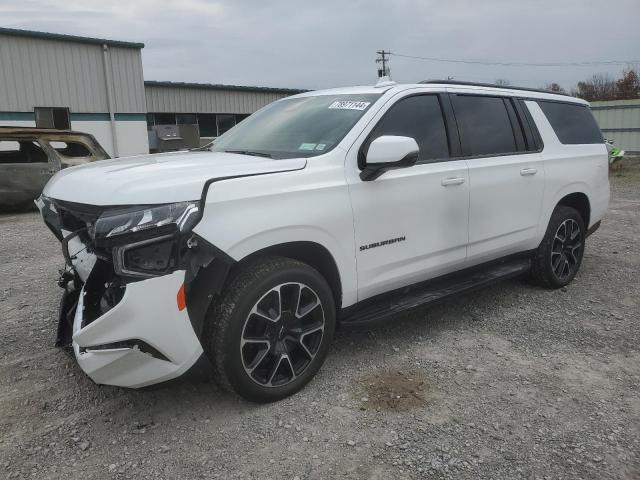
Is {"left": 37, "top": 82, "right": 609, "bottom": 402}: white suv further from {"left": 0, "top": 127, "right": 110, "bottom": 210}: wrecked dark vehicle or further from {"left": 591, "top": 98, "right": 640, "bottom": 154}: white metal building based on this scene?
{"left": 591, "top": 98, "right": 640, "bottom": 154}: white metal building

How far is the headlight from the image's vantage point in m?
2.39

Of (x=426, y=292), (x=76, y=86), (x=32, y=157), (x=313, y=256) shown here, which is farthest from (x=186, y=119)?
(x=313, y=256)

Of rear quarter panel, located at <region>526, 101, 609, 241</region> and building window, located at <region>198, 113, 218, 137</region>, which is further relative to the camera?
building window, located at <region>198, 113, 218, 137</region>

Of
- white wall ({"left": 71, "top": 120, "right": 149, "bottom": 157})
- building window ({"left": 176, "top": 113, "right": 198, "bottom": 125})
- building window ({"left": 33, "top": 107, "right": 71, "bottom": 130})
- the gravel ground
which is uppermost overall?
building window ({"left": 176, "top": 113, "right": 198, "bottom": 125})

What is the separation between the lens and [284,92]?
93.7 ft

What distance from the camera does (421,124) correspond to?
145 inches

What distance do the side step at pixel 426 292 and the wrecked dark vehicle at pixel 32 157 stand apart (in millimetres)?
8505

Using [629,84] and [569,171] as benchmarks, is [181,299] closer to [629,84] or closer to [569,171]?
[569,171]

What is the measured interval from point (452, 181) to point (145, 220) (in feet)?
7.19

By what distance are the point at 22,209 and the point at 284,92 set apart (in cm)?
2026

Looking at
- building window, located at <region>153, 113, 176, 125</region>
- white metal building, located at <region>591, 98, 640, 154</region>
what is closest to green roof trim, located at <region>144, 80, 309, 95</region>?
building window, located at <region>153, 113, 176, 125</region>

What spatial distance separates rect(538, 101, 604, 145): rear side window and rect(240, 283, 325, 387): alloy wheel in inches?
125

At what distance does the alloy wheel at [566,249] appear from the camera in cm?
491

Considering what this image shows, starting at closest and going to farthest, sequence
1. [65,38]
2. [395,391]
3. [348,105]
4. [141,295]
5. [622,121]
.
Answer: [141,295] < [395,391] < [348,105] < [65,38] < [622,121]
